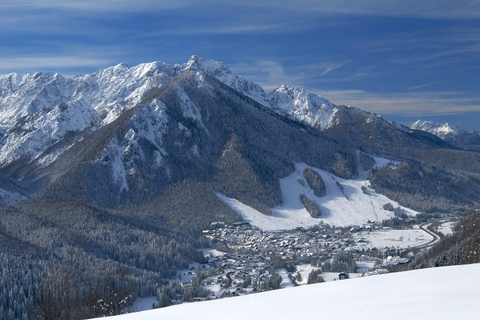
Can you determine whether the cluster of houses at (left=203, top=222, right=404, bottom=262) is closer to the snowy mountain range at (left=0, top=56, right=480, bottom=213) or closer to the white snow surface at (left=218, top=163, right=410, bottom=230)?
the white snow surface at (left=218, top=163, right=410, bottom=230)

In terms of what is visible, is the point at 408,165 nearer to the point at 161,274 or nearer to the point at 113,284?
the point at 161,274

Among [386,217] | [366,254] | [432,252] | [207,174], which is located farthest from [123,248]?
[386,217]

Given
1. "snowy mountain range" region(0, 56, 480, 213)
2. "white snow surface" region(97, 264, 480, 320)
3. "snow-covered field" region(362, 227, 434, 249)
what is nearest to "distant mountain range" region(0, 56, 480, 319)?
"snowy mountain range" region(0, 56, 480, 213)

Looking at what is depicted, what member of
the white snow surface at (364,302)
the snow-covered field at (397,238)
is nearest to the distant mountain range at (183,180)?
the snow-covered field at (397,238)

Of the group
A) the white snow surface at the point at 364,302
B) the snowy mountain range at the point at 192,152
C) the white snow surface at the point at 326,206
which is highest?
A: the snowy mountain range at the point at 192,152

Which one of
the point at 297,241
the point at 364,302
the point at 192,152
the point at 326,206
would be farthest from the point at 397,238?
the point at 364,302

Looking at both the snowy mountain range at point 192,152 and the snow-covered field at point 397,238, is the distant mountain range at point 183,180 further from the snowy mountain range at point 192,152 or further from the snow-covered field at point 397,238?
the snow-covered field at point 397,238

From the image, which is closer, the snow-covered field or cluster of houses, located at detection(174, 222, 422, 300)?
cluster of houses, located at detection(174, 222, 422, 300)
